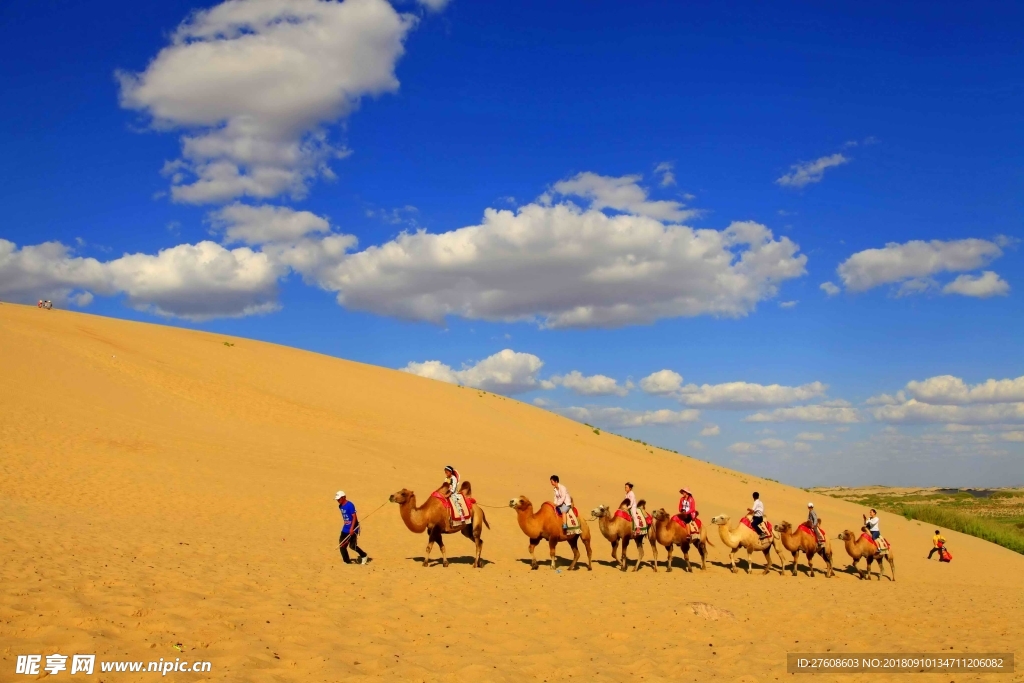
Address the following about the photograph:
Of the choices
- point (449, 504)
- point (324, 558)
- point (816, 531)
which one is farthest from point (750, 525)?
point (324, 558)

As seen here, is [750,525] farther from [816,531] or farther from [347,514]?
[347,514]

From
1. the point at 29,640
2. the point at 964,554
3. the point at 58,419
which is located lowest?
the point at 964,554

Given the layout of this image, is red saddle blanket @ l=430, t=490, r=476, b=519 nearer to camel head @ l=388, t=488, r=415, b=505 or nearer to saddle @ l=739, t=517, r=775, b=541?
camel head @ l=388, t=488, r=415, b=505

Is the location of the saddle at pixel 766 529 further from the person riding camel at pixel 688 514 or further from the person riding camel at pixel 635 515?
the person riding camel at pixel 635 515

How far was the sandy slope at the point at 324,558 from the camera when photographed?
9.67 metres

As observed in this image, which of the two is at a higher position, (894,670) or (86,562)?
(86,562)

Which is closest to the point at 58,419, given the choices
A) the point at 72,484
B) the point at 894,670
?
the point at 72,484

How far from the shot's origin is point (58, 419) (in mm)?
27766

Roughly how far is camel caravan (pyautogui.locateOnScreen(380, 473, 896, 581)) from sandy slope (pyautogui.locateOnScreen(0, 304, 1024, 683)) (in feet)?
3.22

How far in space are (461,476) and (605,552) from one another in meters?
9.00

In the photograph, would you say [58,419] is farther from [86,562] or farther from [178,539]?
[86,562]

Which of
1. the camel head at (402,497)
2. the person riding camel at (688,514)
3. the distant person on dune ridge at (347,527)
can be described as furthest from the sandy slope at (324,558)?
the camel head at (402,497)

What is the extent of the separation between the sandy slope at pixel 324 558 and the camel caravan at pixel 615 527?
38.6 inches

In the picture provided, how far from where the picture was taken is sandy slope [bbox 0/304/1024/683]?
967 centimetres
